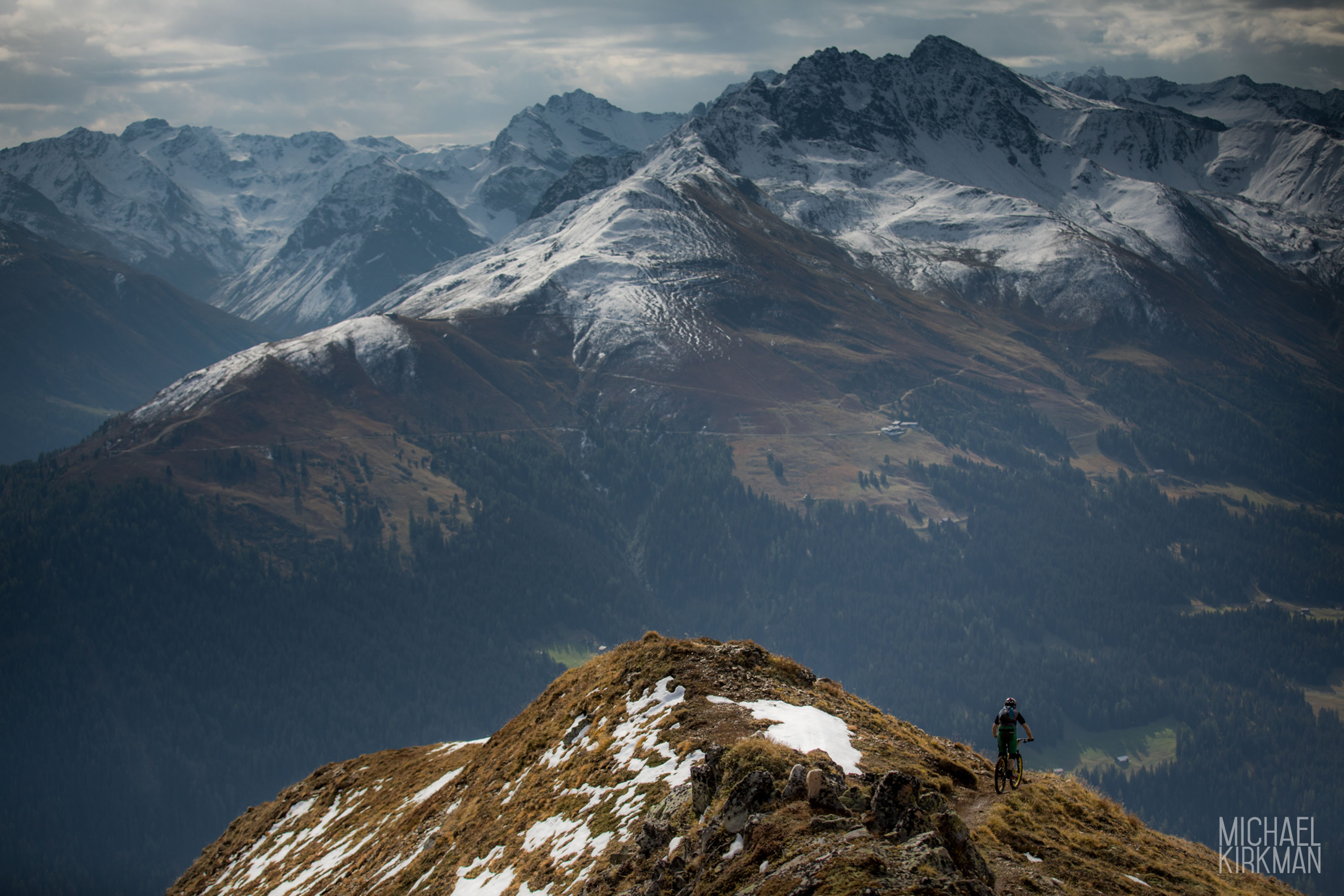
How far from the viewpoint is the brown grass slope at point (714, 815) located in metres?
22.9

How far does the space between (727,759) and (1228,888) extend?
15.2 meters

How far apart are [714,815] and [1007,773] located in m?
10.4

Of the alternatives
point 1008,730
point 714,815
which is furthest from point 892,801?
point 1008,730

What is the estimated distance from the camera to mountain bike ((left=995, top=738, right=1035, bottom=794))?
29.7 m

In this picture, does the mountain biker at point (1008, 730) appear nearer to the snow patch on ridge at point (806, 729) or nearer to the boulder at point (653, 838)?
the snow patch on ridge at point (806, 729)

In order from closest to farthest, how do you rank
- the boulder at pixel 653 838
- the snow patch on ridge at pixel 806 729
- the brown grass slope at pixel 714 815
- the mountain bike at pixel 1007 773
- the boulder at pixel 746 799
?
1. the brown grass slope at pixel 714 815
2. the boulder at pixel 746 799
3. the boulder at pixel 653 838
4. the mountain bike at pixel 1007 773
5. the snow patch on ridge at pixel 806 729

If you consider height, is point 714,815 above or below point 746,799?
below

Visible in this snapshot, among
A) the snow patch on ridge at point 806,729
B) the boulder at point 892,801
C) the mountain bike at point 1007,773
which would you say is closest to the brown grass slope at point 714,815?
the boulder at point 892,801

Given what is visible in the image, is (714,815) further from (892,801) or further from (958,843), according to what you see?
(958,843)

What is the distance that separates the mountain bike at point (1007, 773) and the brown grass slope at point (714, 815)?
468 mm

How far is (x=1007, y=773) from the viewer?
30.0m

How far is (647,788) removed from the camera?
3111 cm

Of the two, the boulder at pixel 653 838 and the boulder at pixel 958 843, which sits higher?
the boulder at pixel 958 843

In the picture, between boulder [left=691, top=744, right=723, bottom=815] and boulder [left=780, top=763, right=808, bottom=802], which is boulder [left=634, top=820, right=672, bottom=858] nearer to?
boulder [left=691, top=744, right=723, bottom=815]
